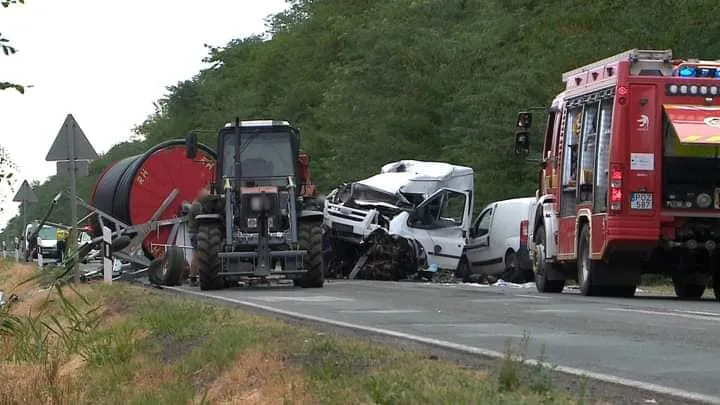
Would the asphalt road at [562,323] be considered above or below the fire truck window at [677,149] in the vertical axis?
below

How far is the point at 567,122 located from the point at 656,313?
6463mm

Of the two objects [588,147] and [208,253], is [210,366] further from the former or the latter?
[208,253]

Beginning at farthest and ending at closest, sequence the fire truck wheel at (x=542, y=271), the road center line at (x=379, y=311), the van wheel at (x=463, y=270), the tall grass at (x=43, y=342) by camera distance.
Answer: the van wheel at (x=463, y=270), the fire truck wheel at (x=542, y=271), the road center line at (x=379, y=311), the tall grass at (x=43, y=342)

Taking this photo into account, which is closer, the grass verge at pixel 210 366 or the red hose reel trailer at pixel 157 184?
the grass verge at pixel 210 366

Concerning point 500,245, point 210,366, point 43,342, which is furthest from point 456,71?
point 210,366

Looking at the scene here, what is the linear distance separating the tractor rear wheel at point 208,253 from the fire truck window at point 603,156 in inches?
272

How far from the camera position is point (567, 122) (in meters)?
21.5

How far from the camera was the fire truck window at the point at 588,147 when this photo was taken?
20.0 m

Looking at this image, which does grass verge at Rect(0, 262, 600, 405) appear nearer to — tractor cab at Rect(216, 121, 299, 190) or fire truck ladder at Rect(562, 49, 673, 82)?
fire truck ladder at Rect(562, 49, 673, 82)

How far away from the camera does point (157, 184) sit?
29.4m

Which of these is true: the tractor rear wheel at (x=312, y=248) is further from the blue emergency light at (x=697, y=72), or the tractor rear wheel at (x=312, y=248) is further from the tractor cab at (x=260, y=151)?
the blue emergency light at (x=697, y=72)

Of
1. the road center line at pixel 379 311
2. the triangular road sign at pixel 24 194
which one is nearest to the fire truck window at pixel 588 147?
the road center line at pixel 379 311

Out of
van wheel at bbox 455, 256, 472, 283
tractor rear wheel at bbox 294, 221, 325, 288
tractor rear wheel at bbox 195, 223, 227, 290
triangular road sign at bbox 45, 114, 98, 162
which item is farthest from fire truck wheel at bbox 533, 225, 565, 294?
van wheel at bbox 455, 256, 472, 283

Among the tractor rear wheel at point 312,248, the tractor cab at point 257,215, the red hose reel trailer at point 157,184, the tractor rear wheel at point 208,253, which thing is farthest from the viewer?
the red hose reel trailer at point 157,184
